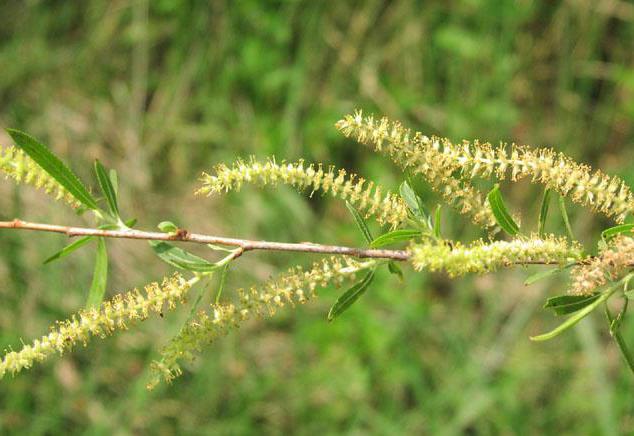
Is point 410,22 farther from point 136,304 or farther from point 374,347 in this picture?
point 136,304

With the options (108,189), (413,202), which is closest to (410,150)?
(413,202)

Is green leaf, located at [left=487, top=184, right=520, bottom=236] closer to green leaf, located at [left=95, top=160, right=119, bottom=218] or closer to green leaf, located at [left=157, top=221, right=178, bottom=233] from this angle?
green leaf, located at [left=157, top=221, right=178, bottom=233]

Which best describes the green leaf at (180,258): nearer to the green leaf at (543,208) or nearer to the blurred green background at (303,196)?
the green leaf at (543,208)

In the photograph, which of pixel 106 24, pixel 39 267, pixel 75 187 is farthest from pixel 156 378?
pixel 106 24

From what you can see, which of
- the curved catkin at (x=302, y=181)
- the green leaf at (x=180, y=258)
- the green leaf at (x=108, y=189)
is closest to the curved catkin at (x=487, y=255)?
the curved catkin at (x=302, y=181)

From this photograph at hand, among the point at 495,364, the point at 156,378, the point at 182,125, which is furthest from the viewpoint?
the point at 182,125

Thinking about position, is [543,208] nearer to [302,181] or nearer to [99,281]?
[302,181]

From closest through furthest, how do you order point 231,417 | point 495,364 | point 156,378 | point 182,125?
1. point 156,378
2. point 495,364
3. point 231,417
4. point 182,125
